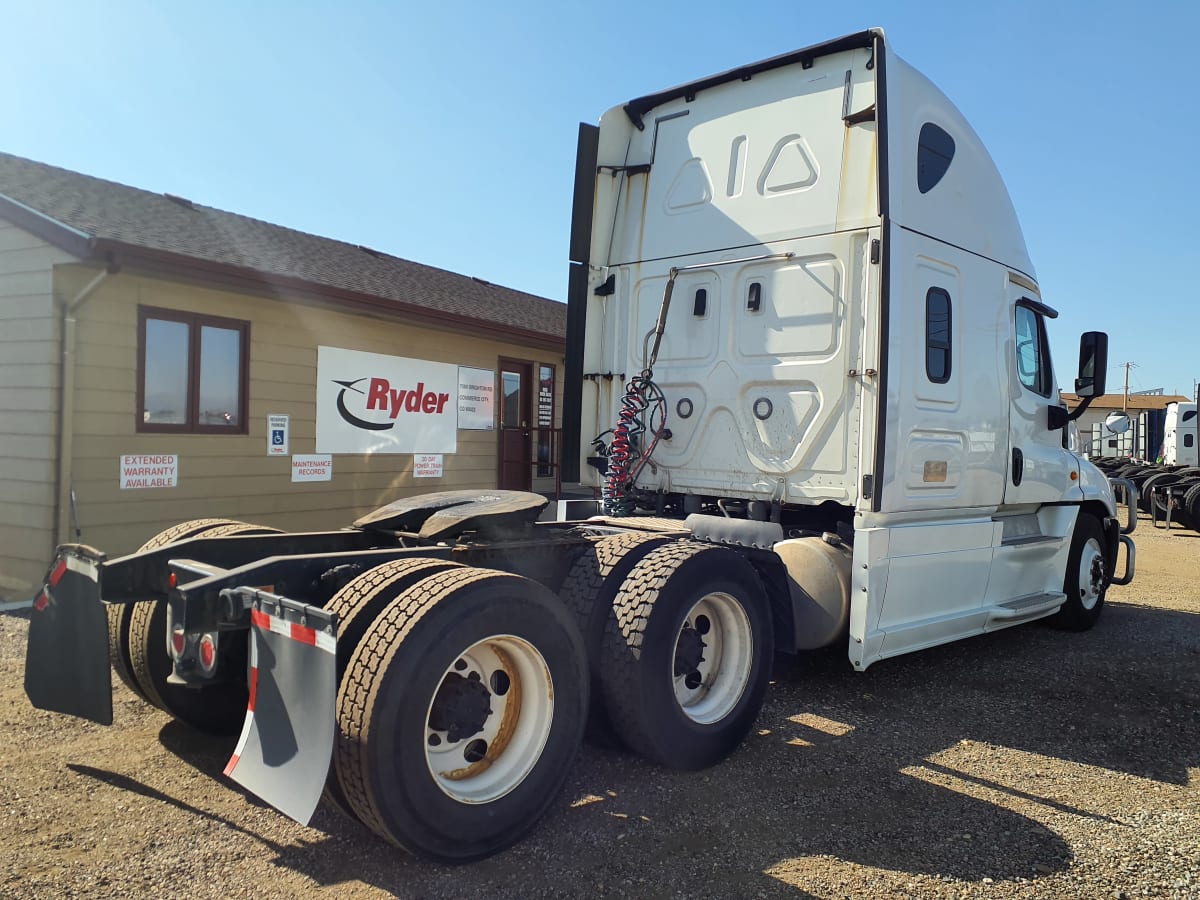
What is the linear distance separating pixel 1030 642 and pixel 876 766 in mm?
3502

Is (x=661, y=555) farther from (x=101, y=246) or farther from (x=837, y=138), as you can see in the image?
(x=101, y=246)

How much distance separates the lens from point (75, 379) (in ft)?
25.4

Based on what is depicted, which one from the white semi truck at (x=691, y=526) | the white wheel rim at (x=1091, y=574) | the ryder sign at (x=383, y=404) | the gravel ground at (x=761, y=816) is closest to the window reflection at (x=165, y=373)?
the ryder sign at (x=383, y=404)

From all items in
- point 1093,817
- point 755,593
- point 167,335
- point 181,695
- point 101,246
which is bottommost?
point 1093,817

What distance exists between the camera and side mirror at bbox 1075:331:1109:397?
6500mm

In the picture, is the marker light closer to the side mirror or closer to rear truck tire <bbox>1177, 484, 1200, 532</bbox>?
the side mirror

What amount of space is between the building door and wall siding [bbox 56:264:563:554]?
1.57 ft

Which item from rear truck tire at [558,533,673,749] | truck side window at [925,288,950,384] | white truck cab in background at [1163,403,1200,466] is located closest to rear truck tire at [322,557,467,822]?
rear truck tire at [558,533,673,749]

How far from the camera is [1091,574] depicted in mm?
7281

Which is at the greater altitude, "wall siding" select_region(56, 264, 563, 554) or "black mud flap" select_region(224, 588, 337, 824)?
"wall siding" select_region(56, 264, 563, 554)

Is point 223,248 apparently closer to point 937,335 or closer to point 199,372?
point 199,372

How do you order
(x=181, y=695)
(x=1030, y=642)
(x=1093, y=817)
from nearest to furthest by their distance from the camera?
(x=1093, y=817) → (x=181, y=695) → (x=1030, y=642)

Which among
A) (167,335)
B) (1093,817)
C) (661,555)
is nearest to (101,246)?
(167,335)

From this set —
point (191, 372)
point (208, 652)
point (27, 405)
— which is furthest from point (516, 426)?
point (208, 652)
